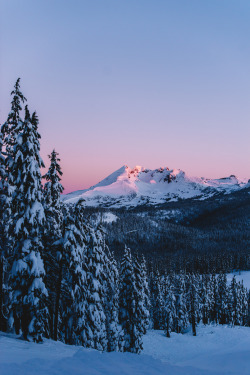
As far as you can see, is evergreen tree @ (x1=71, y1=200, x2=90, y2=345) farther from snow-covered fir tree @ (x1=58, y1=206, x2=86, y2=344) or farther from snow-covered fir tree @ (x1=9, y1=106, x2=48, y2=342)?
snow-covered fir tree @ (x1=9, y1=106, x2=48, y2=342)

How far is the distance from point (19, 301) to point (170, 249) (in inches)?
7628

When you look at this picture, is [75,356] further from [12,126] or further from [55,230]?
[12,126]

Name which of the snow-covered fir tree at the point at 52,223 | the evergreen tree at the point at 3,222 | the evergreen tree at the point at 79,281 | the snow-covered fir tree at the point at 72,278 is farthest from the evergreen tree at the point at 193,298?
the evergreen tree at the point at 3,222

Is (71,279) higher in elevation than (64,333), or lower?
higher

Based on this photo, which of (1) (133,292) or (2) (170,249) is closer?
(1) (133,292)

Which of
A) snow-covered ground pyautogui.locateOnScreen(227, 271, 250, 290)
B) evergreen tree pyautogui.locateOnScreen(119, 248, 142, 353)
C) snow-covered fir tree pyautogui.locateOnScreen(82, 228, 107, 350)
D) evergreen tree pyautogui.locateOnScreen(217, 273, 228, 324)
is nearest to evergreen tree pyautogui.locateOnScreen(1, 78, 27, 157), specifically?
snow-covered fir tree pyautogui.locateOnScreen(82, 228, 107, 350)

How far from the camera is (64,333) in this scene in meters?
21.9

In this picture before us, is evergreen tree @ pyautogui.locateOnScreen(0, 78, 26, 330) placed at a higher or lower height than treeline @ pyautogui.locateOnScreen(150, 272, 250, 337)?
higher

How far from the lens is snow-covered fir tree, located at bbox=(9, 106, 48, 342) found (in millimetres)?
14547

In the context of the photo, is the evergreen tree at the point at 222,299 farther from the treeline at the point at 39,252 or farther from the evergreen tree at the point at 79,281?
the evergreen tree at the point at 79,281

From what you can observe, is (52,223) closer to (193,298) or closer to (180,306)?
(193,298)

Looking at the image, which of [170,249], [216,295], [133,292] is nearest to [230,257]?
[170,249]

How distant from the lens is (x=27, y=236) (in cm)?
1485

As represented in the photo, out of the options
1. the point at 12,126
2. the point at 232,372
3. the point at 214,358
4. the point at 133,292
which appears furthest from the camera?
the point at 133,292
